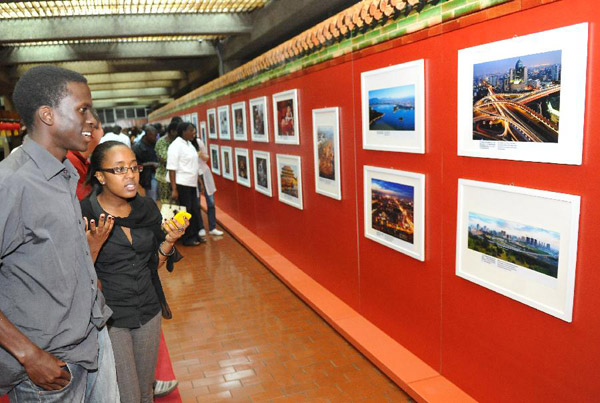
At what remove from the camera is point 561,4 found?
2.42 m

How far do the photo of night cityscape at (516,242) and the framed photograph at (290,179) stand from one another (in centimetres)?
328

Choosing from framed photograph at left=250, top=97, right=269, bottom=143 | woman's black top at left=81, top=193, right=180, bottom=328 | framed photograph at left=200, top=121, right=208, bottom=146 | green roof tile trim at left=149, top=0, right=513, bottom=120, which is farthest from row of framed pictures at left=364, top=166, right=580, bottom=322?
framed photograph at left=200, top=121, right=208, bottom=146

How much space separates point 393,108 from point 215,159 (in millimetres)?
8326

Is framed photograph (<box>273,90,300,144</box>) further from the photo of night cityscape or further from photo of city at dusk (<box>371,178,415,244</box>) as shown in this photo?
the photo of night cityscape

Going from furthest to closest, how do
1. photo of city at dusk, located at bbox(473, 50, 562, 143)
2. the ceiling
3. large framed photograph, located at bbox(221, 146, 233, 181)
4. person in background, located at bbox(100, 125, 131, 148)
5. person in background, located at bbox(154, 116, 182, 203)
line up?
large framed photograph, located at bbox(221, 146, 233, 181), person in background, located at bbox(100, 125, 131, 148), person in background, located at bbox(154, 116, 182, 203), the ceiling, photo of city at dusk, located at bbox(473, 50, 562, 143)

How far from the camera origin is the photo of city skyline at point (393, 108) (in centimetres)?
367

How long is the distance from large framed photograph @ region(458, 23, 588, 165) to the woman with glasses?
6.14ft

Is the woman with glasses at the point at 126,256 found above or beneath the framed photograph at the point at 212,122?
beneath

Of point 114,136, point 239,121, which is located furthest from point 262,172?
point 114,136

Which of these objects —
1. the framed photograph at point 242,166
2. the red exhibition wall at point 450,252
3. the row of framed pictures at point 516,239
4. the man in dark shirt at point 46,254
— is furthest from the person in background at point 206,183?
the man in dark shirt at point 46,254

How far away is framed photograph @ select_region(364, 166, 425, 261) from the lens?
3721 mm

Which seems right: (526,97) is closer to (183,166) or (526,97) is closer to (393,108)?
(393,108)

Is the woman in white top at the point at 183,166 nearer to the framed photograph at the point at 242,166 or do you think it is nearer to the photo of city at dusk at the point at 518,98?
the framed photograph at the point at 242,166

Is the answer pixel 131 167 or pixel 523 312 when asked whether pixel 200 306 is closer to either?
pixel 131 167
